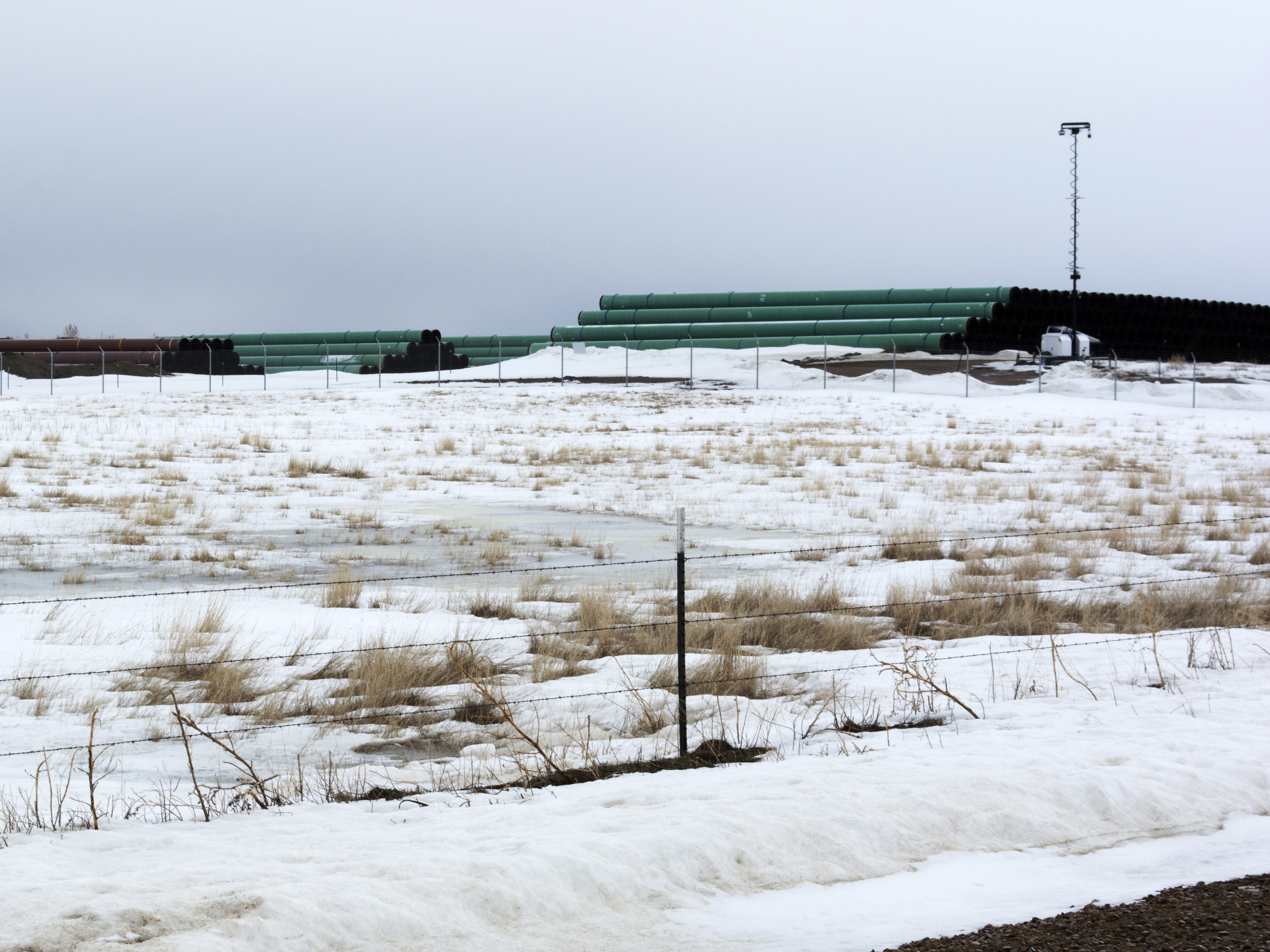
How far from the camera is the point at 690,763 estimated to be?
6.30m

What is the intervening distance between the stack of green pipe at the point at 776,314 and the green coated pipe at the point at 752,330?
42 centimetres

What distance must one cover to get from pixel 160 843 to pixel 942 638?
639cm

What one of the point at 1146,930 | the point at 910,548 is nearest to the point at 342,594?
the point at 910,548

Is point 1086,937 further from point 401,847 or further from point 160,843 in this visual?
point 160,843

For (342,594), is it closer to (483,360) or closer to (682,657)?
(682,657)

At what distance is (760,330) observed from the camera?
6519cm

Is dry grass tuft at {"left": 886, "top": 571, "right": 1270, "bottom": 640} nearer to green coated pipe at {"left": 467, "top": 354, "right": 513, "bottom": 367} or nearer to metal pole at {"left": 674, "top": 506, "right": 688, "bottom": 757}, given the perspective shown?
metal pole at {"left": 674, "top": 506, "right": 688, "bottom": 757}

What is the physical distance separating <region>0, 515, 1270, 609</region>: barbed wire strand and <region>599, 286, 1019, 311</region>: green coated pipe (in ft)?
157

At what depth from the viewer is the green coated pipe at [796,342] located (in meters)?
57.4

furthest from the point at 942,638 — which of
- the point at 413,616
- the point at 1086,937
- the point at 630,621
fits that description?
the point at 1086,937

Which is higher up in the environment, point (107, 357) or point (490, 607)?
point (107, 357)

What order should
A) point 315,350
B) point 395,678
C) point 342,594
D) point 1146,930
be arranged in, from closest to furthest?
1. point 1146,930
2. point 395,678
3. point 342,594
4. point 315,350

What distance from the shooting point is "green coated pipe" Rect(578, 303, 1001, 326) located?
207 feet

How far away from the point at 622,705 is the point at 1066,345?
50152 millimetres
